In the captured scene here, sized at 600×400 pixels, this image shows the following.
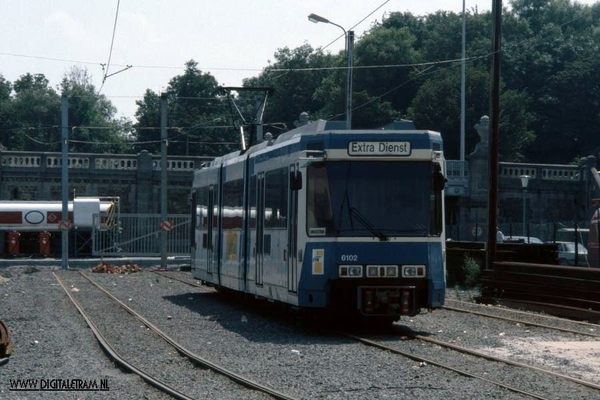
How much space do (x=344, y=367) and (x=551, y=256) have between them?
63.8 ft

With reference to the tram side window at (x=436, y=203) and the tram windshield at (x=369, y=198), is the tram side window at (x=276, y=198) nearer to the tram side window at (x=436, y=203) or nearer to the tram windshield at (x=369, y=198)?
the tram windshield at (x=369, y=198)

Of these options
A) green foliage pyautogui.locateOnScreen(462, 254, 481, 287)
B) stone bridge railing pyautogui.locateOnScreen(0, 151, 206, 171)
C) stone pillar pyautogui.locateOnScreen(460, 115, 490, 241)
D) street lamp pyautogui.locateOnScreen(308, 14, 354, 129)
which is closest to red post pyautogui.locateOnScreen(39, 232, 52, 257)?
stone bridge railing pyautogui.locateOnScreen(0, 151, 206, 171)

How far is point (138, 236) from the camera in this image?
2293 inches

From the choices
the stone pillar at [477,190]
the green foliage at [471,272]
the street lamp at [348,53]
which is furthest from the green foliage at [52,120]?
the green foliage at [471,272]

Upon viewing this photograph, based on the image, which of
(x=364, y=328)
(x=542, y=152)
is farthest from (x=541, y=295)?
(x=542, y=152)

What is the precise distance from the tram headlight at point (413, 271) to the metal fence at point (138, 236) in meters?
40.1

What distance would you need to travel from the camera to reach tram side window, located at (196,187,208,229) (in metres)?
27.8

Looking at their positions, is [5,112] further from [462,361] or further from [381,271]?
[462,361]

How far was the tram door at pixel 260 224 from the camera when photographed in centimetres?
2106

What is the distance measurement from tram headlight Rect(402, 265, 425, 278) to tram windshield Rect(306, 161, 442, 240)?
51cm

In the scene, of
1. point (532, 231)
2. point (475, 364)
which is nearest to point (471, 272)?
point (475, 364)

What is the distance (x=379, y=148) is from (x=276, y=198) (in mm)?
2605

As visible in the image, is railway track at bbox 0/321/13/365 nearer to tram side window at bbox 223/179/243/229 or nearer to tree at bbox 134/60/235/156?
tram side window at bbox 223/179/243/229

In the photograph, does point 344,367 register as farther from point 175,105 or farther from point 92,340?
point 175,105
